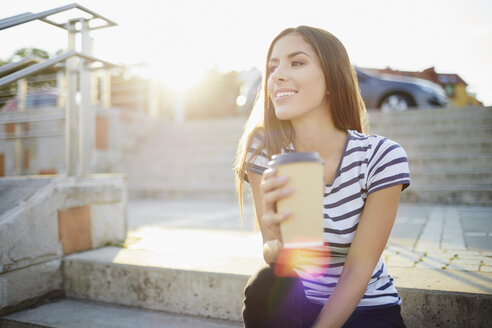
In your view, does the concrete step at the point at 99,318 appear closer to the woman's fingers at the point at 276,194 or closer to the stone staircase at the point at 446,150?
the woman's fingers at the point at 276,194

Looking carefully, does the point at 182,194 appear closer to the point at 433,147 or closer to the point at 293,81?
the point at 433,147

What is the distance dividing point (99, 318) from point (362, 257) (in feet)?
5.21

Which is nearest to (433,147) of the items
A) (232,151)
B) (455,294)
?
(232,151)

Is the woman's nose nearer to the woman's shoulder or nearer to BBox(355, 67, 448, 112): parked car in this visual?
the woman's shoulder

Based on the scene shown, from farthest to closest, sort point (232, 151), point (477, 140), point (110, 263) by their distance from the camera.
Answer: point (232, 151) → point (477, 140) → point (110, 263)

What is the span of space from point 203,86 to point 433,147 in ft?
93.6

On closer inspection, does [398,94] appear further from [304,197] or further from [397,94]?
[304,197]

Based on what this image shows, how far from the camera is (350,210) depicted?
128 cm

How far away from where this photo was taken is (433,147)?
6.58 metres

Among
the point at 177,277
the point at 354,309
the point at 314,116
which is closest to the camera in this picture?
the point at 354,309

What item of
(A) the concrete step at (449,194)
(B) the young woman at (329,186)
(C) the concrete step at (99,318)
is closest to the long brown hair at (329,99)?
(B) the young woman at (329,186)

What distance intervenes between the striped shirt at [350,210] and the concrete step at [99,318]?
863 millimetres

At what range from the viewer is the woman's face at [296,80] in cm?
134

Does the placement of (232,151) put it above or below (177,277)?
above
